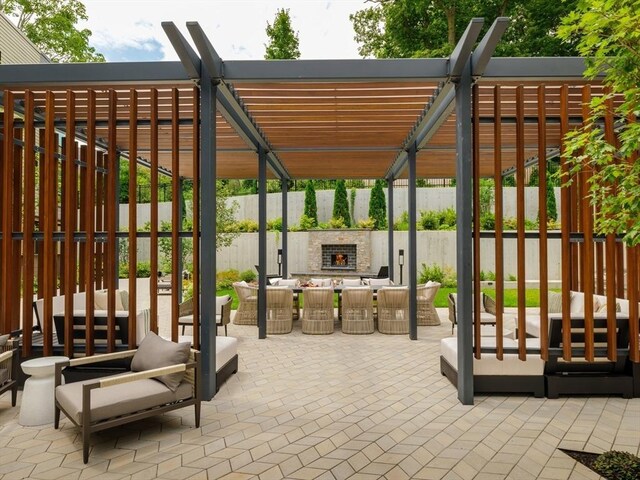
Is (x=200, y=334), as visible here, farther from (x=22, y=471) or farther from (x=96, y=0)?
(x=96, y=0)

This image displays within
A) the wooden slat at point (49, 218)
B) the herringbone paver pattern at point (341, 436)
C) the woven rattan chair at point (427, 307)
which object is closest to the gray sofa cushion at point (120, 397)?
the herringbone paver pattern at point (341, 436)

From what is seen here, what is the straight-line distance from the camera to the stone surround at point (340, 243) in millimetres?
16375

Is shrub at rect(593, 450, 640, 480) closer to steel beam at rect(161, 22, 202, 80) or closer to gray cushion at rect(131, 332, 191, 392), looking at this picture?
gray cushion at rect(131, 332, 191, 392)

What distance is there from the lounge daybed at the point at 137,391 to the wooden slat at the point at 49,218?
1.24 m

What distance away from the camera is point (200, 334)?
14.9 ft

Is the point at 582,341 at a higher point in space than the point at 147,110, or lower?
lower

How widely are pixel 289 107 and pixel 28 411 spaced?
4562 millimetres

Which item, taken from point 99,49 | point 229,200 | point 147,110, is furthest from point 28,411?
point 99,49

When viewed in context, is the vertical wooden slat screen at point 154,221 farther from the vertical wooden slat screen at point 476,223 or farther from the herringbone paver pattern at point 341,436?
the vertical wooden slat screen at point 476,223

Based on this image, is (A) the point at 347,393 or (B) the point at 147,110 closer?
(A) the point at 347,393

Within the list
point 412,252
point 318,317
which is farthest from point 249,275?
point 412,252

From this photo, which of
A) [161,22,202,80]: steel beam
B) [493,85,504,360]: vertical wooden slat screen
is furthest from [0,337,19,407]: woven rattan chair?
[493,85,504,360]: vertical wooden slat screen

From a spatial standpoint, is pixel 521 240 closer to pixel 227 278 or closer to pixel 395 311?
pixel 395 311

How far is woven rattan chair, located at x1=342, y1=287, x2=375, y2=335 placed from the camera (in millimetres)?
7918
